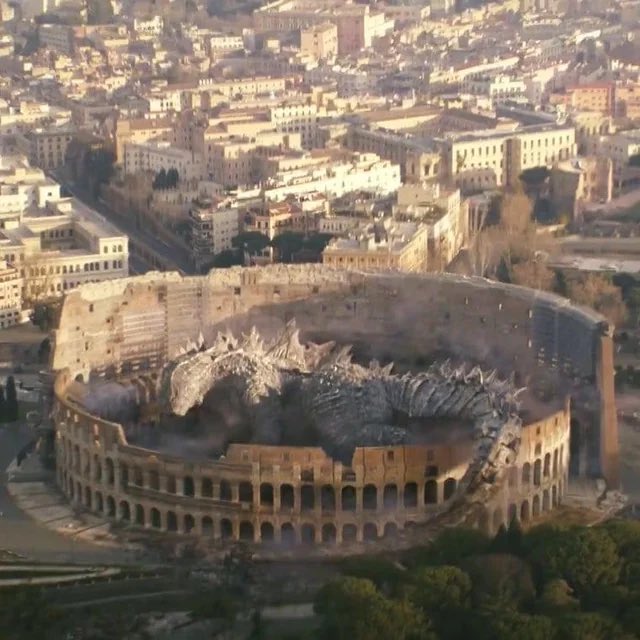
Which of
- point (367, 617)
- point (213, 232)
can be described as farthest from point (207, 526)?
point (213, 232)

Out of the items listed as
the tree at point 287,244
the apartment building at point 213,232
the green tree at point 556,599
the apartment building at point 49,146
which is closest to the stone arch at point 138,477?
the green tree at point 556,599

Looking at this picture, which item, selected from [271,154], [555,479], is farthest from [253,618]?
[271,154]

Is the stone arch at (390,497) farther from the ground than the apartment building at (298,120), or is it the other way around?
the apartment building at (298,120)

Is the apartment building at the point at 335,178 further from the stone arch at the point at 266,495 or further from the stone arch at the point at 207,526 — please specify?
the stone arch at the point at 266,495

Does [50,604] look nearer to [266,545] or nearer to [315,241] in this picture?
[266,545]

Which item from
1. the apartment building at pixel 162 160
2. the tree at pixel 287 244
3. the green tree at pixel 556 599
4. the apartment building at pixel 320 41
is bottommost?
the green tree at pixel 556 599

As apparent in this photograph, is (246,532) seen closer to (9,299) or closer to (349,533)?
(349,533)
